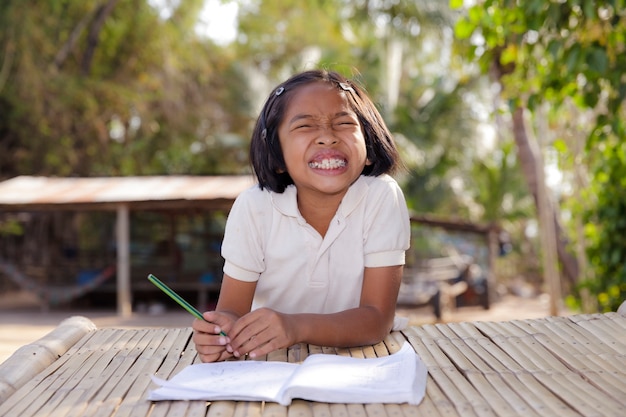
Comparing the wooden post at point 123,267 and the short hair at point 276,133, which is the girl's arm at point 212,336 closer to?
the short hair at point 276,133

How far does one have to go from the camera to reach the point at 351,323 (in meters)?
1.74

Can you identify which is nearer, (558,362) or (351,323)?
(558,362)

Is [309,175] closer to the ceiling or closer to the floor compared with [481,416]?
closer to the ceiling

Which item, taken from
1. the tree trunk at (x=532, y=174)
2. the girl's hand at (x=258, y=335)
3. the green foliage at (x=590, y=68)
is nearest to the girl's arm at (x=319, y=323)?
the girl's hand at (x=258, y=335)

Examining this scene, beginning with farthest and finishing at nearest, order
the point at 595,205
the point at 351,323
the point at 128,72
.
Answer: the point at 128,72 < the point at 595,205 < the point at 351,323

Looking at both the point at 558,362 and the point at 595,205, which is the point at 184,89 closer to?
the point at 595,205

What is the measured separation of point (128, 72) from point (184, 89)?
1.09m

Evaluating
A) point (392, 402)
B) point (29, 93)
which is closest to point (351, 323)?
point (392, 402)

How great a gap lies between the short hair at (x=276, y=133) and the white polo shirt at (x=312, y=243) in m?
0.09

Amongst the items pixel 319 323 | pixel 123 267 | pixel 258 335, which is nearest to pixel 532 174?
pixel 123 267

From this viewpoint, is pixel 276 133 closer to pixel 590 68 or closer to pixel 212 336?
pixel 212 336

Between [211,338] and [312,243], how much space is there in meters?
0.49

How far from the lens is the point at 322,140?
6.28 feet

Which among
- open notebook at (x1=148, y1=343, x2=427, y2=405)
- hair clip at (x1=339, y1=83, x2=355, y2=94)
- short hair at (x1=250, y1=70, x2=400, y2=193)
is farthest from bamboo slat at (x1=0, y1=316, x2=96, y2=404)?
hair clip at (x1=339, y1=83, x2=355, y2=94)
